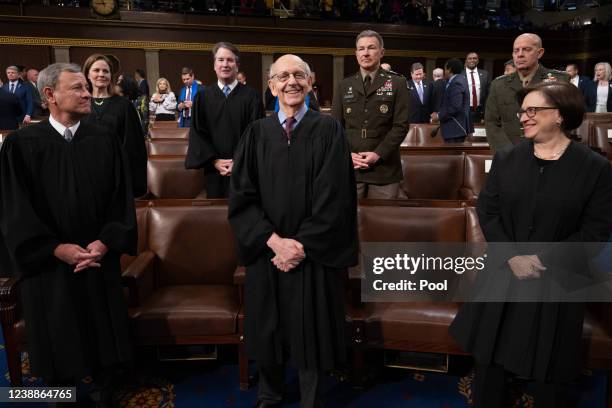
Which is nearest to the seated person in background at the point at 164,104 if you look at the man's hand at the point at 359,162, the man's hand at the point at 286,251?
the man's hand at the point at 359,162

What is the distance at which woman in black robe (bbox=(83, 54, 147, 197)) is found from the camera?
3.06 metres

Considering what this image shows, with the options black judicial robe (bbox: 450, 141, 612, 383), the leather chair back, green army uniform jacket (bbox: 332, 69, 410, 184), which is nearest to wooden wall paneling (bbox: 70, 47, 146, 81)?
green army uniform jacket (bbox: 332, 69, 410, 184)

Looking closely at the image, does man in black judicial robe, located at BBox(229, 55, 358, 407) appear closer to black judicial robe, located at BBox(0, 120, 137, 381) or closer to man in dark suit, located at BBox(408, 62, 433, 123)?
black judicial robe, located at BBox(0, 120, 137, 381)

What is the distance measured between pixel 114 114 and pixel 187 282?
1.13 meters

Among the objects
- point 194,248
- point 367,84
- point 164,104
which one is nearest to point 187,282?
point 194,248

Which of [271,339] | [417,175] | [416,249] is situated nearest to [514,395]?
[416,249]

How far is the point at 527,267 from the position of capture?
1.93 metres

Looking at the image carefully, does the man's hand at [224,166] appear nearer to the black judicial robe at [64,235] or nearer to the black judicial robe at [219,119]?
the black judicial robe at [219,119]

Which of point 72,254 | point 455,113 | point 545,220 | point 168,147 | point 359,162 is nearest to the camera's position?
point 545,220

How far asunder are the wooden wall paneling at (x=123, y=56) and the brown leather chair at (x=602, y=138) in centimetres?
976

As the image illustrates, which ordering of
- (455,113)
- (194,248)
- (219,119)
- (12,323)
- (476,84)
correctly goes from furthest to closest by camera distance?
(476,84)
(455,113)
(219,119)
(194,248)
(12,323)

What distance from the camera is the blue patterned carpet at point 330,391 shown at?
2385 mm

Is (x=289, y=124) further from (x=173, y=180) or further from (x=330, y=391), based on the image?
(x=173, y=180)

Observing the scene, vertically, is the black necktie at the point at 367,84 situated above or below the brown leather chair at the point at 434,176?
above
